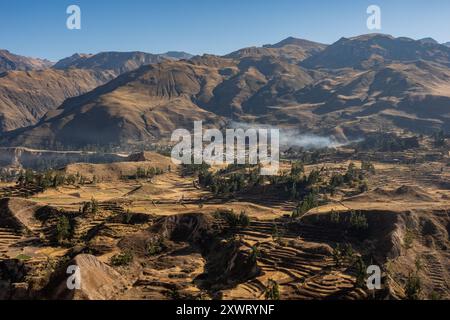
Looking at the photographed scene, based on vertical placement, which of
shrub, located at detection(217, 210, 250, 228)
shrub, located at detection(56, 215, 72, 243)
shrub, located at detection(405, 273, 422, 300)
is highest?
shrub, located at detection(217, 210, 250, 228)

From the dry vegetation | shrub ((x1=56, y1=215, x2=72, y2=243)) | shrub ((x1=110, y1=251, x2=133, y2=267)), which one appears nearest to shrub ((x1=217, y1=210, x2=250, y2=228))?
the dry vegetation

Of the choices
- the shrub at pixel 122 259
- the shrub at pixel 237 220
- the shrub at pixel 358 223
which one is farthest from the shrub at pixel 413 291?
the shrub at pixel 122 259

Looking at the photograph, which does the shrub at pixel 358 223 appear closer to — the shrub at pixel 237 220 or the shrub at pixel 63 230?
the shrub at pixel 237 220

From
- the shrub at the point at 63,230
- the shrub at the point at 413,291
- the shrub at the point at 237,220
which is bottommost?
the shrub at the point at 413,291

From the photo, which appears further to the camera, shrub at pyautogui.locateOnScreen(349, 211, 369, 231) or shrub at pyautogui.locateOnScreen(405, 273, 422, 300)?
shrub at pyautogui.locateOnScreen(349, 211, 369, 231)

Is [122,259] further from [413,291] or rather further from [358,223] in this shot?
[413,291]

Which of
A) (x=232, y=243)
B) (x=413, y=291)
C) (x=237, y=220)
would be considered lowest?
(x=413, y=291)

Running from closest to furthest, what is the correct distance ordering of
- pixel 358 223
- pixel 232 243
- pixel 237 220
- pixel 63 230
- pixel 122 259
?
pixel 122 259, pixel 232 243, pixel 358 223, pixel 63 230, pixel 237 220

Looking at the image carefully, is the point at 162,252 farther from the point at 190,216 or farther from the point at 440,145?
the point at 440,145

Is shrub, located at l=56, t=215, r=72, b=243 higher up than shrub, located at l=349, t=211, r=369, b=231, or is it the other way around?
shrub, located at l=349, t=211, r=369, b=231

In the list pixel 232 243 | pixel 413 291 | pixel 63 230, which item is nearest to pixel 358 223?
pixel 232 243

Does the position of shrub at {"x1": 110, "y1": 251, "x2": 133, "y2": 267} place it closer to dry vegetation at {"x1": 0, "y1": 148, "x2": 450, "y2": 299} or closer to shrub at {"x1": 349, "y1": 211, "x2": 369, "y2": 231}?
dry vegetation at {"x1": 0, "y1": 148, "x2": 450, "y2": 299}

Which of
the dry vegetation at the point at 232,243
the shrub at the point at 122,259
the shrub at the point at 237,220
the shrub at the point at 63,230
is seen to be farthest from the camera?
the shrub at the point at 237,220
